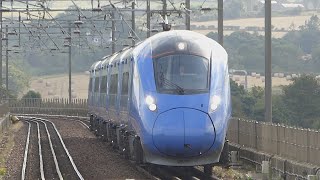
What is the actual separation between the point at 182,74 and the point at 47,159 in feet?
37.0

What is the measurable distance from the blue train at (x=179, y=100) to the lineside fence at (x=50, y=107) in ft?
185

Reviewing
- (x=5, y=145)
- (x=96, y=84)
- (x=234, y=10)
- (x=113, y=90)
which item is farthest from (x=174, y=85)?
(x=234, y=10)

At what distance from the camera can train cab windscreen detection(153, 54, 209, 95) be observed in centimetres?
2298

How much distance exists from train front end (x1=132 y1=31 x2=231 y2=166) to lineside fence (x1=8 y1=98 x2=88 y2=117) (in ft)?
186

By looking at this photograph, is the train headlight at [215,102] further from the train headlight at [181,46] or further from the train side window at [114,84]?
the train side window at [114,84]

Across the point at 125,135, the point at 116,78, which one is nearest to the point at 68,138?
the point at 116,78

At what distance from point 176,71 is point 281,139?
3760 millimetres

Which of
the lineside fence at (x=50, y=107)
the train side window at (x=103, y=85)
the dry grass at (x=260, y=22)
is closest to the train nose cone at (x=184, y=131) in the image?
the train side window at (x=103, y=85)

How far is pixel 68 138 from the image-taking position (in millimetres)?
45625

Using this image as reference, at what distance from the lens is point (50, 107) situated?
91812mm

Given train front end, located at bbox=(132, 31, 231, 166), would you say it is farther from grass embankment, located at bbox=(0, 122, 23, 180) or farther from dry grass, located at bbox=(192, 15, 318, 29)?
dry grass, located at bbox=(192, 15, 318, 29)

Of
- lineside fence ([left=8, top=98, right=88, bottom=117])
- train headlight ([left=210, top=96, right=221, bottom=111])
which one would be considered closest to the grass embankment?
train headlight ([left=210, top=96, right=221, bottom=111])

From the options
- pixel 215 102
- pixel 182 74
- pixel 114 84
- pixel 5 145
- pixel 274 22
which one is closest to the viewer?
pixel 215 102

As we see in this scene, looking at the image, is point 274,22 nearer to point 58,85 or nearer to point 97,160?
point 58,85
